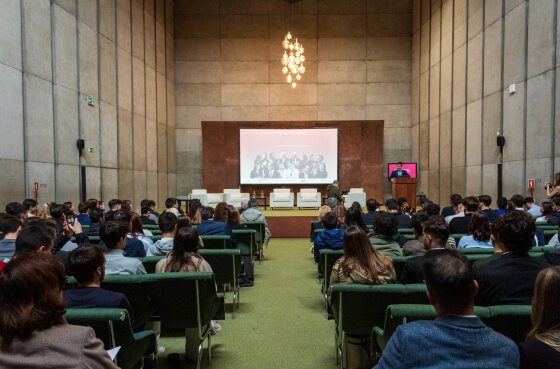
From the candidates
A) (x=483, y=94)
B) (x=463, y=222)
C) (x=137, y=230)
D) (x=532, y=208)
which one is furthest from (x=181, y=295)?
(x=483, y=94)

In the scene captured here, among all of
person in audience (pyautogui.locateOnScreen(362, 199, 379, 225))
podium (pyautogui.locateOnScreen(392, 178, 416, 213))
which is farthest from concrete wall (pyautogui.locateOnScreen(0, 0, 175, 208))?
podium (pyautogui.locateOnScreen(392, 178, 416, 213))

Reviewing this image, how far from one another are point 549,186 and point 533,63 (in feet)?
9.67

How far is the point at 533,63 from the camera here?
7.93 metres

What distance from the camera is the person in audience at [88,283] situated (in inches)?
75.9

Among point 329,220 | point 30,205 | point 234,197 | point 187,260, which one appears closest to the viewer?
point 187,260

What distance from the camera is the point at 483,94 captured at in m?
9.95

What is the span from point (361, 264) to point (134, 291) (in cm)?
153

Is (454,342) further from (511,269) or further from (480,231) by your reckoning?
(480,231)

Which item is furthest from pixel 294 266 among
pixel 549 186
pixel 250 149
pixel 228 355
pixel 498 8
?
pixel 250 149

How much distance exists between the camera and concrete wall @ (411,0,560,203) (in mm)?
7633

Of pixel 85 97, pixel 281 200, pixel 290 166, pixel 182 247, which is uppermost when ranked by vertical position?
pixel 85 97

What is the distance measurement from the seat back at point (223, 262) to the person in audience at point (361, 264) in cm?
128

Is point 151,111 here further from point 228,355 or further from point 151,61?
point 228,355

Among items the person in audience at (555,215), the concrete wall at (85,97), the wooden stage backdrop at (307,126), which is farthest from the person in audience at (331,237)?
the wooden stage backdrop at (307,126)
